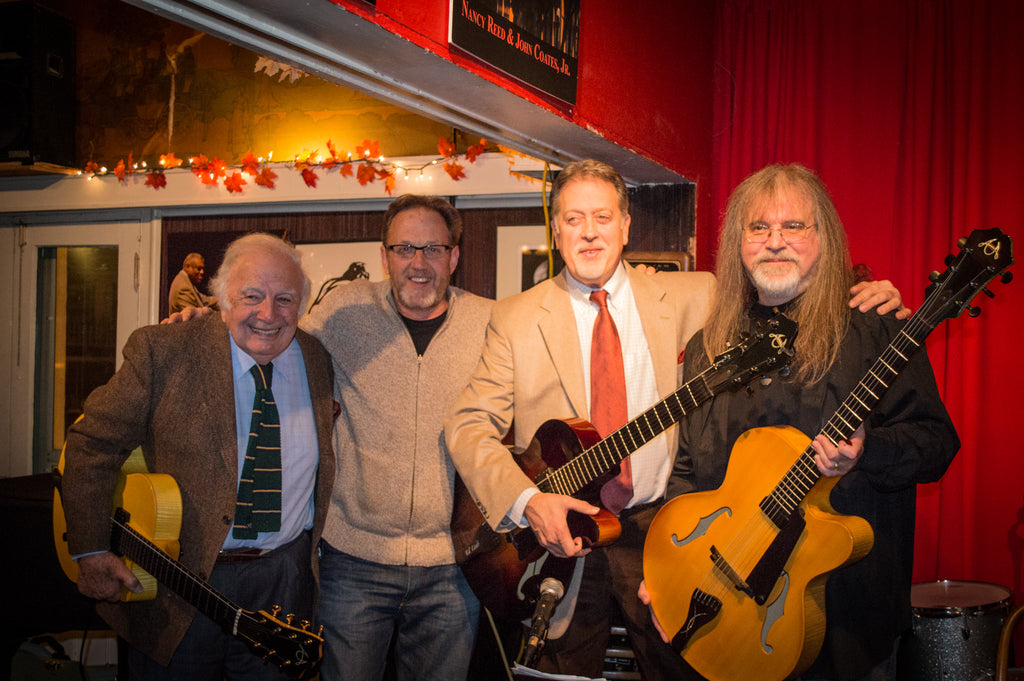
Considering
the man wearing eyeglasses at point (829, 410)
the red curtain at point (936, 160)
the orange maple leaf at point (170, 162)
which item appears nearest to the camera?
the man wearing eyeglasses at point (829, 410)

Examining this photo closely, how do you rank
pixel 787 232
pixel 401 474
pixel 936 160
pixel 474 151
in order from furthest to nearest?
1. pixel 474 151
2. pixel 936 160
3. pixel 401 474
4. pixel 787 232

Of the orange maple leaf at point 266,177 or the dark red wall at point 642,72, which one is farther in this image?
the orange maple leaf at point 266,177

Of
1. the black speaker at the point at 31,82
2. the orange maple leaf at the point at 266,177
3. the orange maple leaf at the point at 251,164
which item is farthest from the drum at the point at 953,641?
the black speaker at the point at 31,82

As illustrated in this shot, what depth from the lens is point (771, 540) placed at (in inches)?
67.4

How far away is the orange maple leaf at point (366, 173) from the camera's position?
400 cm

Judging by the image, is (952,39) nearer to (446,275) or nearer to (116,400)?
(446,275)

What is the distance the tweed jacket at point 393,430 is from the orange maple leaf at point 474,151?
1524mm

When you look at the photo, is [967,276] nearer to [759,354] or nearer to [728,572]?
[759,354]

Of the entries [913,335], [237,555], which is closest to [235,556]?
[237,555]

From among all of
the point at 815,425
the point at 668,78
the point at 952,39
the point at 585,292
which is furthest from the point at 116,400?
the point at 952,39

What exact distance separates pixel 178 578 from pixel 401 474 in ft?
2.28

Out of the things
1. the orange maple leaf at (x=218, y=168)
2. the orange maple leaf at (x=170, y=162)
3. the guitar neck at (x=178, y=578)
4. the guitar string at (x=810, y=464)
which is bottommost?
the guitar neck at (x=178, y=578)

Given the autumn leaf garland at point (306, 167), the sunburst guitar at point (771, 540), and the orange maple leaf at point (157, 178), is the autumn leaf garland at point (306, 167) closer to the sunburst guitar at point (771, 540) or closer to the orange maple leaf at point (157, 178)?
the orange maple leaf at point (157, 178)

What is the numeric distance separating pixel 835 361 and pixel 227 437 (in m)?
1.71
